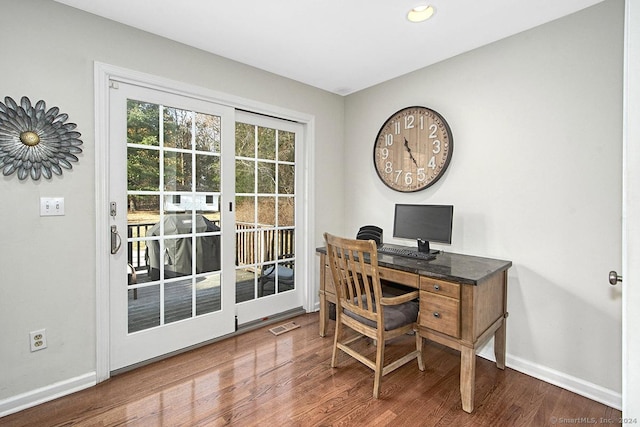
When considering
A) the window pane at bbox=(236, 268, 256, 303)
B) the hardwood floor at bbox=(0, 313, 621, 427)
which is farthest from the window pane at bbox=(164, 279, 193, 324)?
the window pane at bbox=(236, 268, 256, 303)

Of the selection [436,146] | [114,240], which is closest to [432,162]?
[436,146]

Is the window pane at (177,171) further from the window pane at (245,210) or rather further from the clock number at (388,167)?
the clock number at (388,167)

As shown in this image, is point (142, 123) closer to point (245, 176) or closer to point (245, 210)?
point (245, 176)

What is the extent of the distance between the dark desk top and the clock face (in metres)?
0.75

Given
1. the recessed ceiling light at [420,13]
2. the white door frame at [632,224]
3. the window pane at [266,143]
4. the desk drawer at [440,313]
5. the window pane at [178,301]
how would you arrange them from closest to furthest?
the white door frame at [632,224] < the desk drawer at [440,313] < the recessed ceiling light at [420,13] < the window pane at [178,301] < the window pane at [266,143]

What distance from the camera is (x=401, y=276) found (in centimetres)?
214

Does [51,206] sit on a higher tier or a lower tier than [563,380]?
higher

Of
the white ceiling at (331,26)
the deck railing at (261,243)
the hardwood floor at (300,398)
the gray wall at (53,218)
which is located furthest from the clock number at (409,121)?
the gray wall at (53,218)

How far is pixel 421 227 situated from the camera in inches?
99.3

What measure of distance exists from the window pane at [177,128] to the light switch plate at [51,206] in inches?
30.5

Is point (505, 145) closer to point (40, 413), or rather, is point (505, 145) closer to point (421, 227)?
point (421, 227)

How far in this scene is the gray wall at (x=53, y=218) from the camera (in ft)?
5.85

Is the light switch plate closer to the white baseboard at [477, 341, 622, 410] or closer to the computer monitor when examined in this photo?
the computer monitor

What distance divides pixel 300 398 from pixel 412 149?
→ 2.20 m
